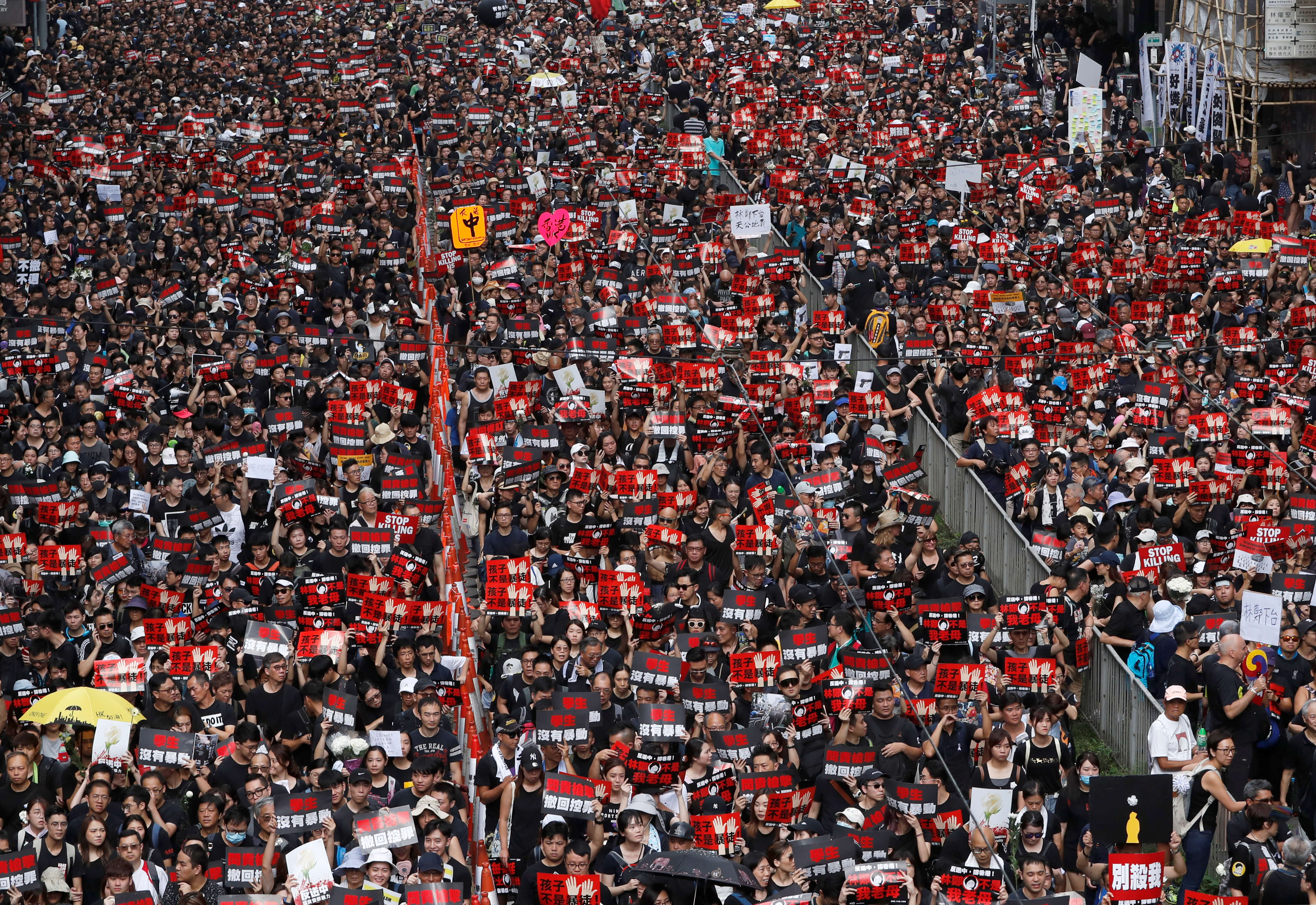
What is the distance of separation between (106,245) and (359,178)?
4892mm

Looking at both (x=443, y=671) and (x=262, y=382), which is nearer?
(x=443, y=671)

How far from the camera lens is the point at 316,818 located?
11.9 m

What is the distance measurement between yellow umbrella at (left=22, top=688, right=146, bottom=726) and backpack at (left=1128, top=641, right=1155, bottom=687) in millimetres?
7884

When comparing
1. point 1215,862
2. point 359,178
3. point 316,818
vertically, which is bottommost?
point 1215,862

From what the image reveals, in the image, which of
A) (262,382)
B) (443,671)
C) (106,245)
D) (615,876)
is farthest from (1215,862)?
(106,245)

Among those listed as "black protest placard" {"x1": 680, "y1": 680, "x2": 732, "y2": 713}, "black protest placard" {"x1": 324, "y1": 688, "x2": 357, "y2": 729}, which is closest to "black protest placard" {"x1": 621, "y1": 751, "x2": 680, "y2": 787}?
"black protest placard" {"x1": 680, "y1": 680, "x2": 732, "y2": 713}

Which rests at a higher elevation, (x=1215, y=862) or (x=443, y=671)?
(x=443, y=671)

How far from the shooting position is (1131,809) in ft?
37.4

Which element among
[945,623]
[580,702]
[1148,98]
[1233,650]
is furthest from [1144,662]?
[1148,98]

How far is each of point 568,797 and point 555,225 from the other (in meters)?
15.3

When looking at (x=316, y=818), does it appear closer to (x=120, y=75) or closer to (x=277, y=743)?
(x=277, y=743)

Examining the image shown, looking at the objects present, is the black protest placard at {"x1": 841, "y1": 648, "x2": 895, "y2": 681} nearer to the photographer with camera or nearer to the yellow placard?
the photographer with camera

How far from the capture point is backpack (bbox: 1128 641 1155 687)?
48.2 ft

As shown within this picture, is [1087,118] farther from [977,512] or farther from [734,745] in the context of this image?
[734,745]
